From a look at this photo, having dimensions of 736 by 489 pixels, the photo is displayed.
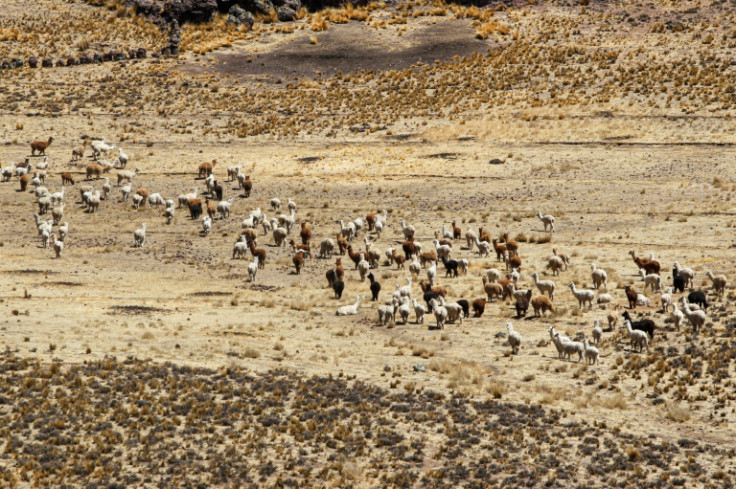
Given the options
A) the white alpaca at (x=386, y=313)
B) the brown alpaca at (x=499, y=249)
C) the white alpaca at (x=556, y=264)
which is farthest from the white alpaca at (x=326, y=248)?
the white alpaca at (x=386, y=313)

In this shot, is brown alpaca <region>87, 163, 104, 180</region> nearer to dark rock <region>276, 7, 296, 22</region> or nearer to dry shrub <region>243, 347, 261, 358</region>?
dry shrub <region>243, 347, 261, 358</region>

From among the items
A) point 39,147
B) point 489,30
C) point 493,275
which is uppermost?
point 489,30

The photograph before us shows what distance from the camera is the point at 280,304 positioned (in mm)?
36219

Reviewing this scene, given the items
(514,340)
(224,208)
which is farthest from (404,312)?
(224,208)

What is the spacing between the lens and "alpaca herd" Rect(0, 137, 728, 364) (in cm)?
3306

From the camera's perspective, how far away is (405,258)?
1687 inches

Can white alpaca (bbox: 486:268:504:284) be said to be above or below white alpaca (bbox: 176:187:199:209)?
below

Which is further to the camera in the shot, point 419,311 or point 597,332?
point 419,311

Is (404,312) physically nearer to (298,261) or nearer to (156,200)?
(298,261)

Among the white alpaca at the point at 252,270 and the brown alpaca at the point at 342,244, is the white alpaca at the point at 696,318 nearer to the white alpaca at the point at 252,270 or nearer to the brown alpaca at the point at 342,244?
the white alpaca at the point at 252,270

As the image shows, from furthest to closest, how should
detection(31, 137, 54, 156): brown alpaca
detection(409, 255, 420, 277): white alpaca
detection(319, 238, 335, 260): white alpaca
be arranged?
detection(31, 137, 54, 156): brown alpaca
detection(319, 238, 335, 260): white alpaca
detection(409, 255, 420, 277): white alpaca

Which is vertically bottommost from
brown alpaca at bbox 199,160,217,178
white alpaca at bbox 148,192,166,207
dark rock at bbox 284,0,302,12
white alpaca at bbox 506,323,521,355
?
white alpaca at bbox 506,323,521,355

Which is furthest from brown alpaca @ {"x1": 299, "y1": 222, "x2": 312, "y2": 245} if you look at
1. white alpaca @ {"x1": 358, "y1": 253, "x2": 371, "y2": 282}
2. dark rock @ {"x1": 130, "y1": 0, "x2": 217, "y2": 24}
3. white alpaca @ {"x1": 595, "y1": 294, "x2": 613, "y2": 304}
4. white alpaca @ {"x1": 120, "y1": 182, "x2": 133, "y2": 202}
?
dark rock @ {"x1": 130, "y1": 0, "x2": 217, "y2": 24}

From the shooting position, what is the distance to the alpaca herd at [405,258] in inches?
1302
